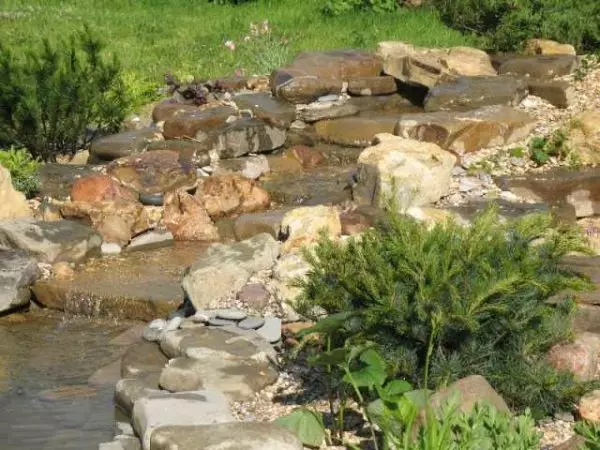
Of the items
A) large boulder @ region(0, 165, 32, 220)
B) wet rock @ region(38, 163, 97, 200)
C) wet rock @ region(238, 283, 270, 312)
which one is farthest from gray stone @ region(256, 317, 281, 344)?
wet rock @ region(38, 163, 97, 200)

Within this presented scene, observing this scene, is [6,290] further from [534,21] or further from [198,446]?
[534,21]

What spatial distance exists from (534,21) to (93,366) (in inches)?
315

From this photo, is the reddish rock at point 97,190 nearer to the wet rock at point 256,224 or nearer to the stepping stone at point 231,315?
the wet rock at point 256,224

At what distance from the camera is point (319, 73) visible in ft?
42.7

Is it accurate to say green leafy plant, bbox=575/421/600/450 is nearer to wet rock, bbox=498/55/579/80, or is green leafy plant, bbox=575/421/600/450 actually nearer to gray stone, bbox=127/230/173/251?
gray stone, bbox=127/230/173/251

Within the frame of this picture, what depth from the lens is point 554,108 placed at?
466 inches

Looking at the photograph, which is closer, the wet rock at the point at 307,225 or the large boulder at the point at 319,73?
the wet rock at the point at 307,225

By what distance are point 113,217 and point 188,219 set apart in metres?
0.61

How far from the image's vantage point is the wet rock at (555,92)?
11789 mm

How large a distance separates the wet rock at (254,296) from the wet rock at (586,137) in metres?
3.80

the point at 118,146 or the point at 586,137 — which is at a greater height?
the point at 586,137

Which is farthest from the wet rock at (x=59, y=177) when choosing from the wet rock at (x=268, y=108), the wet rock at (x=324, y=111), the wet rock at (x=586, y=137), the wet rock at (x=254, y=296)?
the wet rock at (x=586, y=137)

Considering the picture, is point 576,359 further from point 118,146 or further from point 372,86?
point 372,86

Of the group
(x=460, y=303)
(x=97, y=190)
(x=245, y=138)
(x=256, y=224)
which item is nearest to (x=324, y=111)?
(x=245, y=138)
